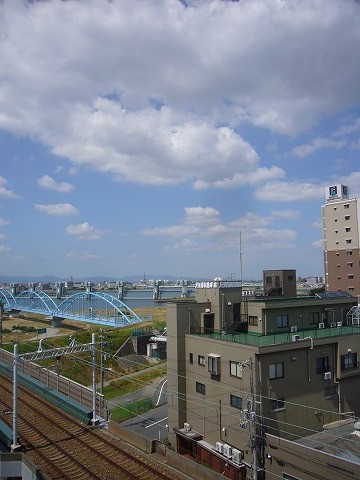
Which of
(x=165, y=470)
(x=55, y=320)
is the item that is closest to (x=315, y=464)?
(x=165, y=470)

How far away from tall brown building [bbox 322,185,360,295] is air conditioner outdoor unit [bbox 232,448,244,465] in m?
42.2

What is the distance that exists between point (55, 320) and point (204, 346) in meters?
68.0

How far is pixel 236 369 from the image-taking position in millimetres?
20984

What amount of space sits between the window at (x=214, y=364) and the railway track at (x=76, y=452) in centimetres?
617

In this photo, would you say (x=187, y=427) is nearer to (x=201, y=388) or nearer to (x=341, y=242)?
(x=201, y=388)

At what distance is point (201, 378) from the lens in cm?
2333

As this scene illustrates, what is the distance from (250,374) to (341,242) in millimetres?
45018

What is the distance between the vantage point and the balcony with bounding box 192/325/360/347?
2112 centimetres

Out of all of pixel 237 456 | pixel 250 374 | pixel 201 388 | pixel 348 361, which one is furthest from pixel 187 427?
pixel 348 361

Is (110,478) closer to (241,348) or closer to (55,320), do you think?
(241,348)

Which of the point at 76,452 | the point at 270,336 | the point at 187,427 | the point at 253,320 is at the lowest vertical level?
the point at 187,427

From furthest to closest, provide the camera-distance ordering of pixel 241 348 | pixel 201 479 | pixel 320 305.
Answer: pixel 320 305 < pixel 241 348 < pixel 201 479

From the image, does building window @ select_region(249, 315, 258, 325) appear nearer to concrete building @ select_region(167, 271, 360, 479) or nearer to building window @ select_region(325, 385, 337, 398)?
concrete building @ select_region(167, 271, 360, 479)

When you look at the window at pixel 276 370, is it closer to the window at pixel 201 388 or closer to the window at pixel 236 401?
the window at pixel 236 401
